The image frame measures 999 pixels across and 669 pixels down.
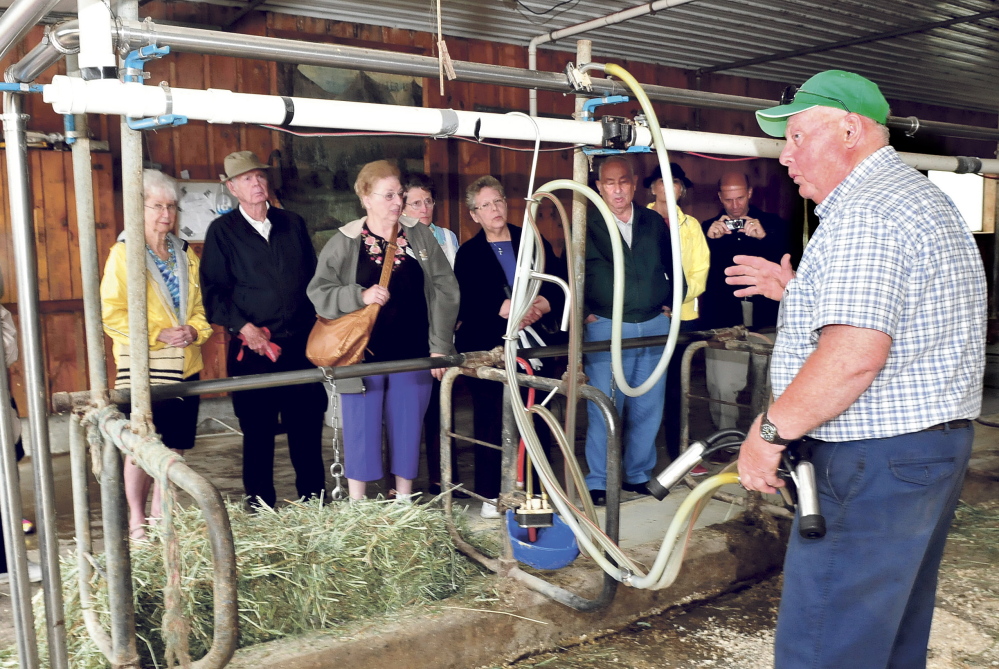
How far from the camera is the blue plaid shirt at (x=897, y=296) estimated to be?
167 cm

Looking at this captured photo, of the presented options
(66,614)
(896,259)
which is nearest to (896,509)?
(896,259)

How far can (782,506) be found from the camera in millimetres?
3666

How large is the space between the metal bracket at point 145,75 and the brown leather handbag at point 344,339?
1.53 metres

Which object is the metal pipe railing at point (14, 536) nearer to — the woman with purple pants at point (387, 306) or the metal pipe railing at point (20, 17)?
the metal pipe railing at point (20, 17)

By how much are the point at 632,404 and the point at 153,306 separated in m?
2.23

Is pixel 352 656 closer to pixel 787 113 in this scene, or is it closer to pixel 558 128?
pixel 558 128

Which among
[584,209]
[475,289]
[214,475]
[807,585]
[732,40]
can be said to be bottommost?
[214,475]

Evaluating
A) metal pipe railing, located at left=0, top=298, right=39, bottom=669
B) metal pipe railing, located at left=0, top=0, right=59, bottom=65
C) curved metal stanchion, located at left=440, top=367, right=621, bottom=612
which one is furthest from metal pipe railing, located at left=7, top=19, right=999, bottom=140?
curved metal stanchion, located at left=440, top=367, right=621, bottom=612

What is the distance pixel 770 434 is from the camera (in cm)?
178

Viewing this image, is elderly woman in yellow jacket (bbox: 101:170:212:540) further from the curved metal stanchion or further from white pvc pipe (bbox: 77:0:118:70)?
white pvc pipe (bbox: 77:0:118:70)

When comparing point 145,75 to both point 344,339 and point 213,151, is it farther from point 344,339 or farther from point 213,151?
point 213,151

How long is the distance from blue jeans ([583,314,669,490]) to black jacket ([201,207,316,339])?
1381 millimetres

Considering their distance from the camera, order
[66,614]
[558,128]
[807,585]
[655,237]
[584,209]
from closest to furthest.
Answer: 1. [807,585]
2. [66,614]
3. [558,128]
4. [584,209]
5. [655,237]

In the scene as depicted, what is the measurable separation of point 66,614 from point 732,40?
6494mm
